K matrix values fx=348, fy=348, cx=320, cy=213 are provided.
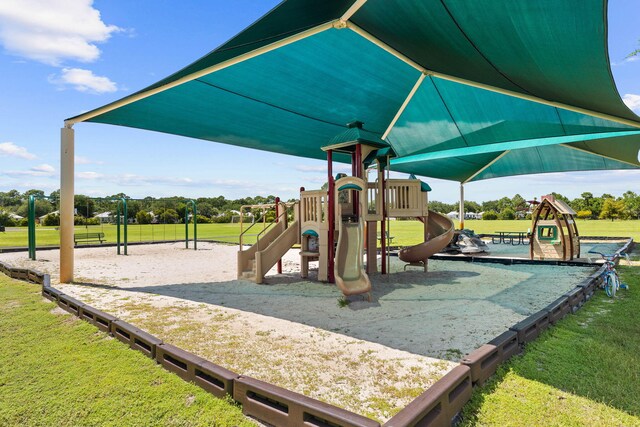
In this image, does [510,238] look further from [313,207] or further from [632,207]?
[632,207]

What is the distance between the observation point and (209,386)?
10.2 ft

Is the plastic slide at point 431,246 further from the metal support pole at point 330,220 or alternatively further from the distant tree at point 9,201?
the distant tree at point 9,201

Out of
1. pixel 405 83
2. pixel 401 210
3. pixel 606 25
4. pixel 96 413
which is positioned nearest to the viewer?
pixel 96 413

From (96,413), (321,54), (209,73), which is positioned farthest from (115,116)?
(96,413)

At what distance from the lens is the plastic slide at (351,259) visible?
22.6ft

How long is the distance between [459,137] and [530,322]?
26.8 ft

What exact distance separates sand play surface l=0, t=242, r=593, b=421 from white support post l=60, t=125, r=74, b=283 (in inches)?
20.9

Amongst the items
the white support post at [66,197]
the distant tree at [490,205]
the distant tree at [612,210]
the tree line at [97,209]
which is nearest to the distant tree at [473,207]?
the distant tree at [490,205]

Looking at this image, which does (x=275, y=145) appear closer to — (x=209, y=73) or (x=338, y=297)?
(x=209, y=73)

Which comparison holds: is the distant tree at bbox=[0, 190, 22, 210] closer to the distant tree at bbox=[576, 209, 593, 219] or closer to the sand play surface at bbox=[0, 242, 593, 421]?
the sand play surface at bbox=[0, 242, 593, 421]

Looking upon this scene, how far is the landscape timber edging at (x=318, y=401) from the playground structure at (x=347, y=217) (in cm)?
382

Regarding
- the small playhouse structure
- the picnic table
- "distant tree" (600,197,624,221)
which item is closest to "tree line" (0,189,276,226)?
the small playhouse structure

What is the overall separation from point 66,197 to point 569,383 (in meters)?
10.2

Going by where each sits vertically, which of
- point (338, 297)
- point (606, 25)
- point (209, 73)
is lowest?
point (338, 297)
